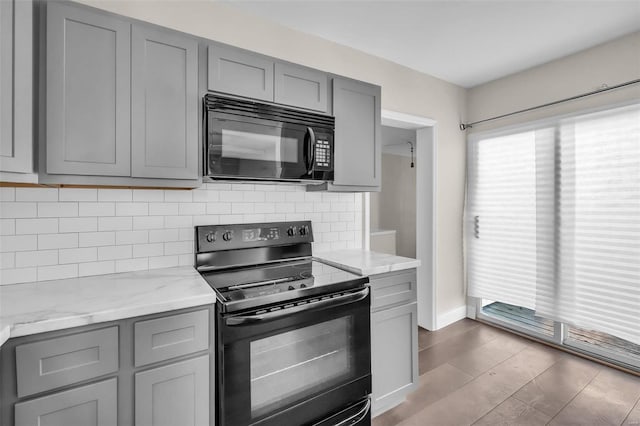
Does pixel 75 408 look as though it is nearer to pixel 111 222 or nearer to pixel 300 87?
pixel 111 222

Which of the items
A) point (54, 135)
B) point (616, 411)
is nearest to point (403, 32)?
point (54, 135)

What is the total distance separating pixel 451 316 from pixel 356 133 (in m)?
2.45

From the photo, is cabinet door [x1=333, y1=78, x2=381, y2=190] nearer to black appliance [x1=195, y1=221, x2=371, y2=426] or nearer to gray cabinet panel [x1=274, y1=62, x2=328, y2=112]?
gray cabinet panel [x1=274, y1=62, x2=328, y2=112]

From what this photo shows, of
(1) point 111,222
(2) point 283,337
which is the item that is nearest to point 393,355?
(2) point 283,337

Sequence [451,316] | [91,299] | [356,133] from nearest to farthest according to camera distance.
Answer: [91,299], [356,133], [451,316]

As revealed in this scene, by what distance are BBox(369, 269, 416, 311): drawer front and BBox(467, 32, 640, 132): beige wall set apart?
2.15 meters

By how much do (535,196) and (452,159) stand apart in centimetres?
88

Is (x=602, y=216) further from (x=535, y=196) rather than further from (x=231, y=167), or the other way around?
(x=231, y=167)

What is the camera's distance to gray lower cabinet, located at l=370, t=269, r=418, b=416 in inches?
77.4

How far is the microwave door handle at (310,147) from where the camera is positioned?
1.94 meters

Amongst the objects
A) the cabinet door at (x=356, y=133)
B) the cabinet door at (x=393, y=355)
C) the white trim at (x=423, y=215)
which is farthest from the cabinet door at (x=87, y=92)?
the white trim at (x=423, y=215)

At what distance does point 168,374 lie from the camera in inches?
51.8

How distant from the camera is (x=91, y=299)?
4.30 feet

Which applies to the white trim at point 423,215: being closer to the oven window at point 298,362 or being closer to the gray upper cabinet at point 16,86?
the oven window at point 298,362
